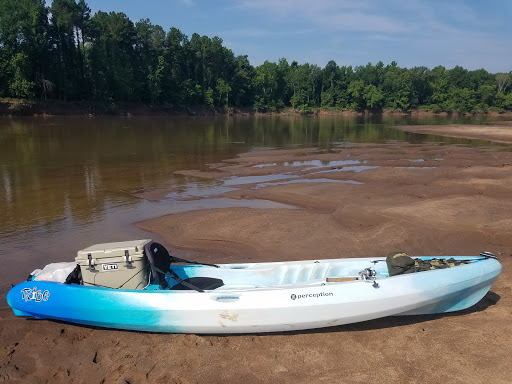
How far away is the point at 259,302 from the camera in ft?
15.8

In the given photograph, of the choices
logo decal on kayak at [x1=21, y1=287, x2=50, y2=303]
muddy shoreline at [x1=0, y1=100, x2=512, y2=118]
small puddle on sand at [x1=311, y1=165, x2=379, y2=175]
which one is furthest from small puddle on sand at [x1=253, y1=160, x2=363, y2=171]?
muddy shoreline at [x1=0, y1=100, x2=512, y2=118]

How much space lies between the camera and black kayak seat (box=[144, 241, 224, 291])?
17.3ft

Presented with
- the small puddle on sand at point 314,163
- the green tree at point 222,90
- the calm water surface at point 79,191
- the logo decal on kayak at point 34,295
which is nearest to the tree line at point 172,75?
the green tree at point 222,90

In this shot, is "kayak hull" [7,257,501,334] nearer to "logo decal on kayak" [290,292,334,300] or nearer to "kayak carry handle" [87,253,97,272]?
"logo decal on kayak" [290,292,334,300]

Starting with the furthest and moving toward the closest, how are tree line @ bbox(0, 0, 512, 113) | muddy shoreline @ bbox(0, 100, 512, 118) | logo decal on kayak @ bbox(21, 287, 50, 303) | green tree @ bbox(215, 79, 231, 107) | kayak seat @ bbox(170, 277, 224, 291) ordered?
green tree @ bbox(215, 79, 231, 107) < tree line @ bbox(0, 0, 512, 113) < muddy shoreline @ bbox(0, 100, 512, 118) < kayak seat @ bbox(170, 277, 224, 291) < logo decal on kayak @ bbox(21, 287, 50, 303)

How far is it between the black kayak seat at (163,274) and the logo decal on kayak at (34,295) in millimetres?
1413

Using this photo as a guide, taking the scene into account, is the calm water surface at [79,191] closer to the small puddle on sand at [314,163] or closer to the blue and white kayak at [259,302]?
the blue and white kayak at [259,302]

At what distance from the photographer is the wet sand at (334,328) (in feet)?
14.4

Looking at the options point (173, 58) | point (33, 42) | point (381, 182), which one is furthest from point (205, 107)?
point (381, 182)

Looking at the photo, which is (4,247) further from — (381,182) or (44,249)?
(381,182)

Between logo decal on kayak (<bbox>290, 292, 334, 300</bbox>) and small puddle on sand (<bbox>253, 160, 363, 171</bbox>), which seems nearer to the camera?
logo decal on kayak (<bbox>290, 292, 334, 300</bbox>)

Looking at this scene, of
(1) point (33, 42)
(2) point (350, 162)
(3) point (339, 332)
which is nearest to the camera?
(3) point (339, 332)

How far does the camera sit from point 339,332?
5137 mm

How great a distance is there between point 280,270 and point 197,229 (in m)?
3.90
